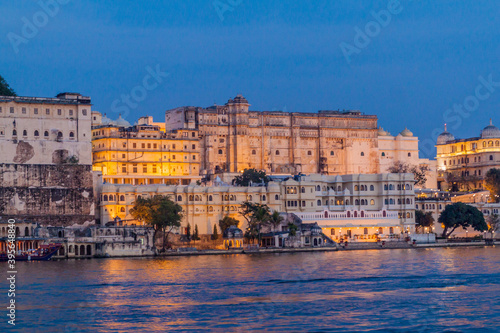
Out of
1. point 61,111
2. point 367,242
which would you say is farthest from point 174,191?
point 367,242

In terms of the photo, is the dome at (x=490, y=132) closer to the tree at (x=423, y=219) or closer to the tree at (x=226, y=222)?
the tree at (x=423, y=219)

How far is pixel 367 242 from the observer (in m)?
82.6

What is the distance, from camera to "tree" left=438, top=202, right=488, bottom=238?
286 feet

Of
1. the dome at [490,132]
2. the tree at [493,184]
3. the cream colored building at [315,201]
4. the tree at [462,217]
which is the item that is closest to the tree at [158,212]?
the cream colored building at [315,201]

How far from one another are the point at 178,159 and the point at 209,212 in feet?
50.2

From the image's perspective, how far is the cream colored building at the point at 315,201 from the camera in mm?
79375

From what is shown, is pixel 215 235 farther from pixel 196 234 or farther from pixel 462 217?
pixel 462 217

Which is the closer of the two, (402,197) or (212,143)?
(402,197)

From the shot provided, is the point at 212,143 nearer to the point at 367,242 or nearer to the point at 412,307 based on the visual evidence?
the point at 367,242

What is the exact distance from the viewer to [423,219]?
90688mm

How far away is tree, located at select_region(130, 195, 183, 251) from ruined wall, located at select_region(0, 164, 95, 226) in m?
6.22

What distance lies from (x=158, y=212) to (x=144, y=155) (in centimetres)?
2247

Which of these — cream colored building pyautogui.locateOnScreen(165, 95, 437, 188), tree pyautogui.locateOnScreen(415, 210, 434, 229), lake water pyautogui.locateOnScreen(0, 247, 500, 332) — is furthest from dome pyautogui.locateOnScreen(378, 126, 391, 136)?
lake water pyautogui.locateOnScreen(0, 247, 500, 332)

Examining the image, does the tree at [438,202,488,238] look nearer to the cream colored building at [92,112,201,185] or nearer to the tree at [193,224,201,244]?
the tree at [193,224,201,244]
